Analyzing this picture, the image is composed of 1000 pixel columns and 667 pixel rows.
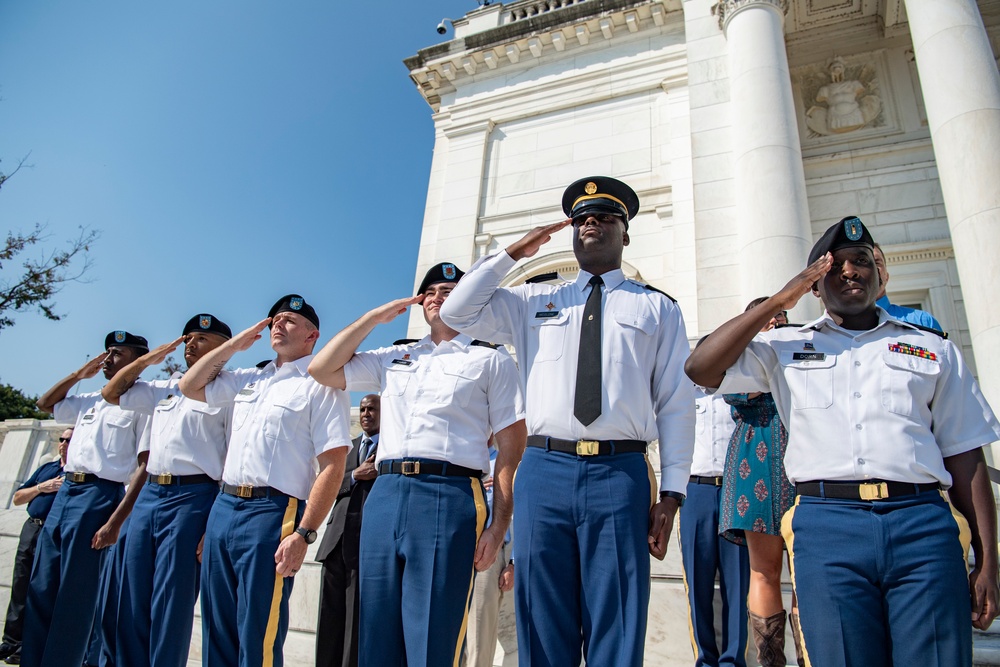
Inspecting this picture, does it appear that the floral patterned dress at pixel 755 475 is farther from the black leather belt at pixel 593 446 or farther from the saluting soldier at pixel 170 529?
the saluting soldier at pixel 170 529

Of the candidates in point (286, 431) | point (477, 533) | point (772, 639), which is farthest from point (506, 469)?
point (772, 639)

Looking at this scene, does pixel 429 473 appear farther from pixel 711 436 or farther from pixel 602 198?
pixel 711 436

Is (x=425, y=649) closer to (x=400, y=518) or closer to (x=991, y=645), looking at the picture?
(x=400, y=518)

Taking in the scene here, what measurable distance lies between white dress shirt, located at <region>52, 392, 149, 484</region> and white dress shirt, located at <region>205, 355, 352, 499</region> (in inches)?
61.3

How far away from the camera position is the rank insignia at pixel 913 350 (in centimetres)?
243

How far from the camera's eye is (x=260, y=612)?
325cm

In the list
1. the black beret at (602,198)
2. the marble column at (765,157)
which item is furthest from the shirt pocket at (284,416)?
the marble column at (765,157)

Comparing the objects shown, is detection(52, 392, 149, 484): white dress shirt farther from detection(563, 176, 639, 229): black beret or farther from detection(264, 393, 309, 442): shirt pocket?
detection(563, 176, 639, 229): black beret

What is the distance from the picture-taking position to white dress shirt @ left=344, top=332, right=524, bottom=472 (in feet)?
10.2

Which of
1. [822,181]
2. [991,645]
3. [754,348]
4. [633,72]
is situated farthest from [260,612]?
[633,72]

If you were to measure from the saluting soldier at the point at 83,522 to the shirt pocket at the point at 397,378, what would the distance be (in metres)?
2.25

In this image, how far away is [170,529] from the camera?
3.72m

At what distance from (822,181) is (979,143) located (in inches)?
129

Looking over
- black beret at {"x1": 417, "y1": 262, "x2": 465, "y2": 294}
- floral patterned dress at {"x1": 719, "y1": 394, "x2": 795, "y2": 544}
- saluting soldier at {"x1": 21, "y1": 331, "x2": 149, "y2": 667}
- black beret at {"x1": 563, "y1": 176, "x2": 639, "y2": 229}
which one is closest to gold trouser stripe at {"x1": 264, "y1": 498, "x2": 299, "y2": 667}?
saluting soldier at {"x1": 21, "y1": 331, "x2": 149, "y2": 667}
